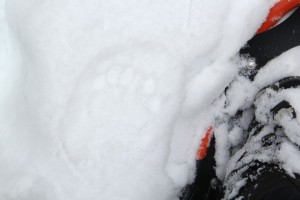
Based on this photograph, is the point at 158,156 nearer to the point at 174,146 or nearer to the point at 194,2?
the point at 174,146

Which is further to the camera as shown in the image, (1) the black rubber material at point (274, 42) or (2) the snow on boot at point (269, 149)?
(1) the black rubber material at point (274, 42)

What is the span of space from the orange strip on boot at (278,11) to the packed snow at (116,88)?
0.02 meters

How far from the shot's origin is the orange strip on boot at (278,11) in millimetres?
1008

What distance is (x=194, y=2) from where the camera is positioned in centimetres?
100

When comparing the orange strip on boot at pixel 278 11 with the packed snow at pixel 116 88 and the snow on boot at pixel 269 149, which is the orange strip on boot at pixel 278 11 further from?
the snow on boot at pixel 269 149

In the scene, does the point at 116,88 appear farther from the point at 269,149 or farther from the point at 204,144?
the point at 269,149

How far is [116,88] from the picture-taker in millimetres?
996

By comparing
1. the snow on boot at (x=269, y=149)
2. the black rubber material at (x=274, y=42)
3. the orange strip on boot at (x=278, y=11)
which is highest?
the orange strip on boot at (x=278, y=11)

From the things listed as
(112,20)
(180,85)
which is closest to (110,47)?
(112,20)

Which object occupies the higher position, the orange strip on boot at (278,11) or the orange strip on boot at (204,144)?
the orange strip on boot at (278,11)

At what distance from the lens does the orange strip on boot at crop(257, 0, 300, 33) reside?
3.31 ft

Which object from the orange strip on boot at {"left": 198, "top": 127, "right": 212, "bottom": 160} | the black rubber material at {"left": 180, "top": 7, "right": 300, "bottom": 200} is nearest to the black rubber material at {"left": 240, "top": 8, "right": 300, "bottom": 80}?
the black rubber material at {"left": 180, "top": 7, "right": 300, "bottom": 200}

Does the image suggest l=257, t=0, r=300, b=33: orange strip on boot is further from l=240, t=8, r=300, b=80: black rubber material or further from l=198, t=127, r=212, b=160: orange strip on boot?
l=198, t=127, r=212, b=160: orange strip on boot

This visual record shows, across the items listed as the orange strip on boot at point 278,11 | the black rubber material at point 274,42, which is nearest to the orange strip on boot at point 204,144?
the black rubber material at point 274,42
